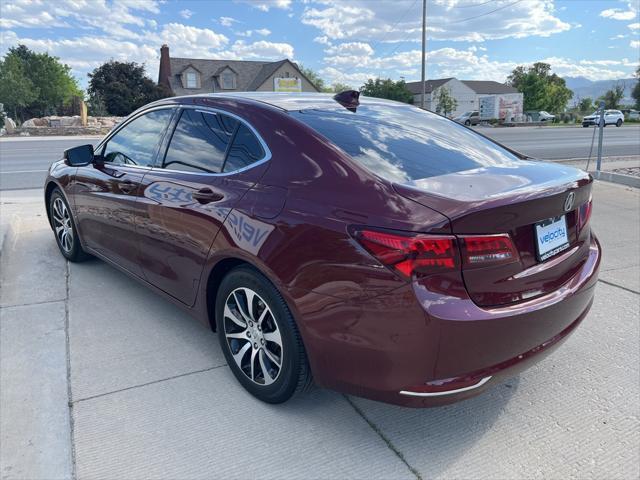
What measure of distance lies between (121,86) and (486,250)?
48683 mm

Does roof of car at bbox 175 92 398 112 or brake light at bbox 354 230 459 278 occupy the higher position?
roof of car at bbox 175 92 398 112

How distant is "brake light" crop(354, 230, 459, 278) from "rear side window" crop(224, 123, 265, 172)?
3.31 ft

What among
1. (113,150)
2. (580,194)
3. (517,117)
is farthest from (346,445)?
(517,117)

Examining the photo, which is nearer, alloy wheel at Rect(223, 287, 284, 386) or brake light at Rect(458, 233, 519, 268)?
brake light at Rect(458, 233, 519, 268)

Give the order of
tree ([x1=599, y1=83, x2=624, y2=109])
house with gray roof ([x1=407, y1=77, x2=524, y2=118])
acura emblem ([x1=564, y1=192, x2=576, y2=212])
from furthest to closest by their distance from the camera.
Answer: house with gray roof ([x1=407, y1=77, x2=524, y2=118]), tree ([x1=599, y1=83, x2=624, y2=109]), acura emblem ([x1=564, y1=192, x2=576, y2=212])

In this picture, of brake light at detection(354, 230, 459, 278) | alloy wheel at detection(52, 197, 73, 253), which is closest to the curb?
brake light at detection(354, 230, 459, 278)

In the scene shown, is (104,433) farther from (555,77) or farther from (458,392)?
(555,77)

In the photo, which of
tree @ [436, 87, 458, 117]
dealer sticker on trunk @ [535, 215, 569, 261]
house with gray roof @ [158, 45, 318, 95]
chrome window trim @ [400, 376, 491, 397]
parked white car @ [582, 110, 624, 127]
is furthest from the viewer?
tree @ [436, 87, 458, 117]

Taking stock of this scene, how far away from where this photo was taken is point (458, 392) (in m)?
2.11

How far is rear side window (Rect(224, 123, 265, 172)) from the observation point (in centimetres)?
271

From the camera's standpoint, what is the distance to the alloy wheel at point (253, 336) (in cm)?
259

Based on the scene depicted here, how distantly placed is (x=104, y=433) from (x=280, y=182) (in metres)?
1.52

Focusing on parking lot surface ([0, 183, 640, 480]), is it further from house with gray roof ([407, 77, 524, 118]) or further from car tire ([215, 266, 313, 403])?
house with gray roof ([407, 77, 524, 118])

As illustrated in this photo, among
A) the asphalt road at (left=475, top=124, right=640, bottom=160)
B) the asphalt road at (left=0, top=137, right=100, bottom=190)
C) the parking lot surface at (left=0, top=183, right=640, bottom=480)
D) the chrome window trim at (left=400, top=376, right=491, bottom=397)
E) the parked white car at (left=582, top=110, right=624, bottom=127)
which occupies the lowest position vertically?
the parking lot surface at (left=0, top=183, right=640, bottom=480)
